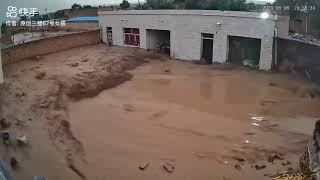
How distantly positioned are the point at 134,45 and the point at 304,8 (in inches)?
535

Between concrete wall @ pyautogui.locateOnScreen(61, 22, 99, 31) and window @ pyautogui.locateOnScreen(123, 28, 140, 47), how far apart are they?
14.4ft

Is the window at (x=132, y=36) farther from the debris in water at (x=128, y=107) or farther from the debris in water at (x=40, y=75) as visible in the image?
the debris in water at (x=128, y=107)

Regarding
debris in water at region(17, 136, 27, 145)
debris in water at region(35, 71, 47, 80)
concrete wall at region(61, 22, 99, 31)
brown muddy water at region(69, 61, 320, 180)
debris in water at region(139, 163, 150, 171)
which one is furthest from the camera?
concrete wall at region(61, 22, 99, 31)

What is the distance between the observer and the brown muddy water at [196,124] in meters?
9.43

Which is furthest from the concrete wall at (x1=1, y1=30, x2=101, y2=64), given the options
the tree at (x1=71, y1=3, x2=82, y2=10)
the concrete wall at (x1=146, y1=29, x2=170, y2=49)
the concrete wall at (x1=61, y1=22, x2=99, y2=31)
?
the tree at (x1=71, y1=3, x2=82, y2=10)

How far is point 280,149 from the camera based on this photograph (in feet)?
33.4

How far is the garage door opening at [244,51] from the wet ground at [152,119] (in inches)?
32.4

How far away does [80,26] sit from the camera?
2975 cm

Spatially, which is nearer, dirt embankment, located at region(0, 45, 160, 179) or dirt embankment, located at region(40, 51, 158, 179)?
dirt embankment, located at region(40, 51, 158, 179)

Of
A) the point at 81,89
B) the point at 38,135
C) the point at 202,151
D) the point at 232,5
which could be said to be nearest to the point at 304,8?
the point at 232,5

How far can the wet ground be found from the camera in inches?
371

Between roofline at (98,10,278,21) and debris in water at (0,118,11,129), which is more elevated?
roofline at (98,10,278,21)

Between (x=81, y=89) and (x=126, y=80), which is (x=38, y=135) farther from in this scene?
(x=126, y=80)

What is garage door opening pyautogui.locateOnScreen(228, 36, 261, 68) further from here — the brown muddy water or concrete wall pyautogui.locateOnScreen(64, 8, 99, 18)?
concrete wall pyautogui.locateOnScreen(64, 8, 99, 18)
